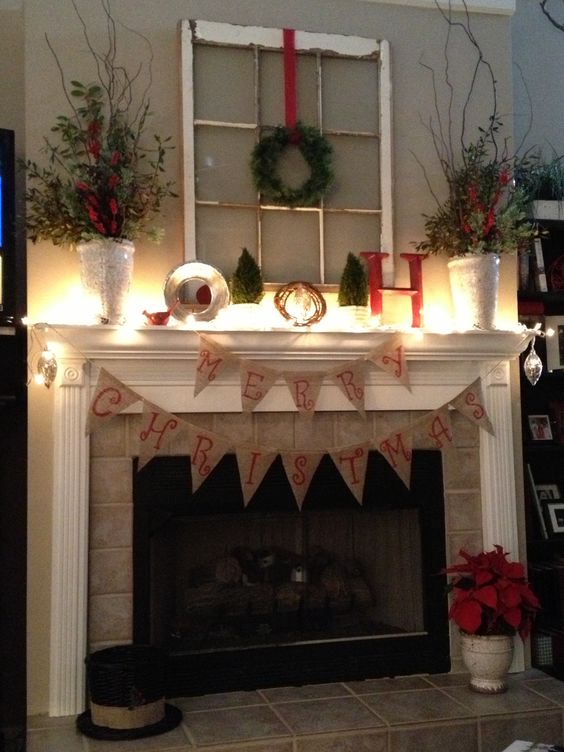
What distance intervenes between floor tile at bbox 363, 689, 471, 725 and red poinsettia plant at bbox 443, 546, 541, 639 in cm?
25

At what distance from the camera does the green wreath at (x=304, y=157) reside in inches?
123

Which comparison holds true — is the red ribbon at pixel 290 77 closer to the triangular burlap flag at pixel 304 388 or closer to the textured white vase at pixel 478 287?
the textured white vase at pixel 478 287

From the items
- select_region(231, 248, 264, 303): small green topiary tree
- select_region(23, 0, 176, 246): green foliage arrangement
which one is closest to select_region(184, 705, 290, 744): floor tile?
select_region(231, 248, 264, 303): small green topiary tree

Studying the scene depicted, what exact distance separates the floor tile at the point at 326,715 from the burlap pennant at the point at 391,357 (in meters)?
1.15

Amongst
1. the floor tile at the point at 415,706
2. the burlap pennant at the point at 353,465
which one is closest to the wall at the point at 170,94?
the burlap pennant at the point at 353,465

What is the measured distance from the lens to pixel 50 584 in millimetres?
2852

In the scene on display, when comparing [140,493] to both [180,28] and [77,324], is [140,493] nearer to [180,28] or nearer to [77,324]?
[77,324]

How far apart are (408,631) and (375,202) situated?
5.44ft

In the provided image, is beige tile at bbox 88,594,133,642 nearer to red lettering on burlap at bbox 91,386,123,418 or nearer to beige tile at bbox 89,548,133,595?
beige tile at bbox 89,548,133,595

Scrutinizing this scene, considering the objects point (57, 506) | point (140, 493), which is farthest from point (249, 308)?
point (57, 506)

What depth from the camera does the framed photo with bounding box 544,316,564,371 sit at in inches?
144

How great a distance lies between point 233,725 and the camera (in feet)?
8.76

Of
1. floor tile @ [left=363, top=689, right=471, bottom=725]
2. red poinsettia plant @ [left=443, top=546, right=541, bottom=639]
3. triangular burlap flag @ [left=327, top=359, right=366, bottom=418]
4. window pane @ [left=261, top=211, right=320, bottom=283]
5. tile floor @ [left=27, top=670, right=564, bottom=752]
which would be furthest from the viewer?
window pane @ [left=261, top=211, right=320, bottom=283]

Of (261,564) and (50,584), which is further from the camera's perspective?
(261,564)
